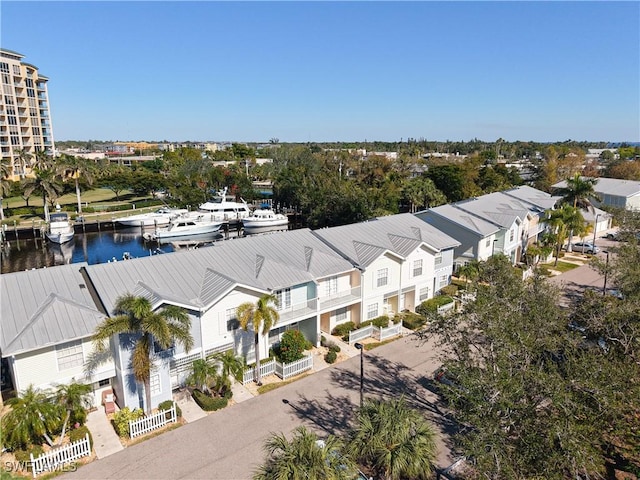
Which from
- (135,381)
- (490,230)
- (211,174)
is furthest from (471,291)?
(211,174)

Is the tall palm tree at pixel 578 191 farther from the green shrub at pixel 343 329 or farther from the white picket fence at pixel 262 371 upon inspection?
the white picket fence at pixel 262 371

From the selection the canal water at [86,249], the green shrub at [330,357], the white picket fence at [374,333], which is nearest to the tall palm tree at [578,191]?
the white picket fence at [374,333]

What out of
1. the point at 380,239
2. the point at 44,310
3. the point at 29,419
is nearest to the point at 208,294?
the point at 44,310

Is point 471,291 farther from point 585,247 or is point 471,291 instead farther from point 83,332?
point 585,247

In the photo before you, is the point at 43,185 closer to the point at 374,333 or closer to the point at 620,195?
the point at 374,333

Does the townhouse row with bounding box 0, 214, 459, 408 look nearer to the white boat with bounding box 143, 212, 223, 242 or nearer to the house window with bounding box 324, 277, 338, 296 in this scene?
the house window with bounding box 324, 277, 338, 296

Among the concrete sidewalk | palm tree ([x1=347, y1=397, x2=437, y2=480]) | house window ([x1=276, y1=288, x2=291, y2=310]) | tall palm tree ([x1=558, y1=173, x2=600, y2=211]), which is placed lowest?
the concrete sidewalk

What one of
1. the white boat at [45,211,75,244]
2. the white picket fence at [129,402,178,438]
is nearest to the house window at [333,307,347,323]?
the white picket fence at [129,402,178,438]
